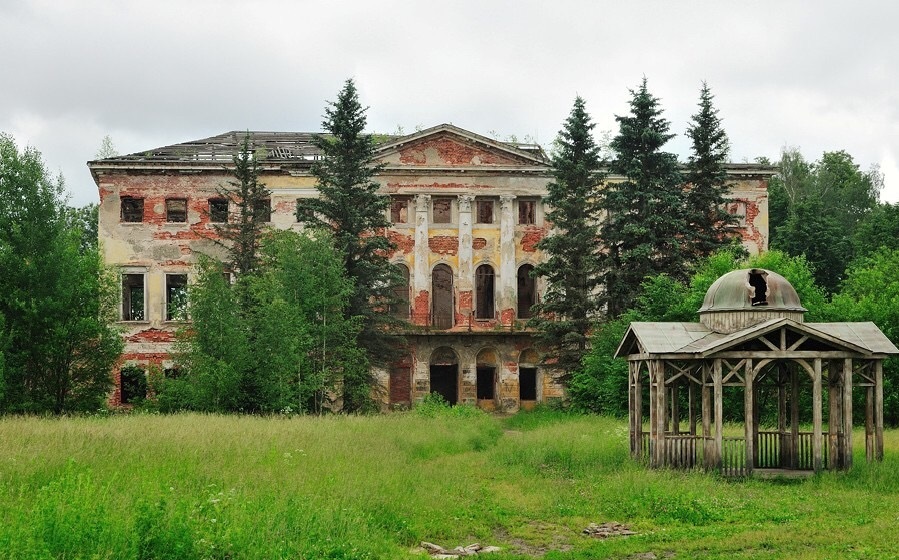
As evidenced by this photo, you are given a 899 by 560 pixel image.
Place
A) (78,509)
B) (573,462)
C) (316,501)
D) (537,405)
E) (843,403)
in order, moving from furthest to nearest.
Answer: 1. (537,405)
2. (573,462)
3. (843,403)
4. (316,501)
5. (78,509)

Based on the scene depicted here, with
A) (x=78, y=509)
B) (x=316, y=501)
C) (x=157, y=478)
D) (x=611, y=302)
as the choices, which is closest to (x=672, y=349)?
(x=316, y=501)

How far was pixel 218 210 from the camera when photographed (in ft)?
148

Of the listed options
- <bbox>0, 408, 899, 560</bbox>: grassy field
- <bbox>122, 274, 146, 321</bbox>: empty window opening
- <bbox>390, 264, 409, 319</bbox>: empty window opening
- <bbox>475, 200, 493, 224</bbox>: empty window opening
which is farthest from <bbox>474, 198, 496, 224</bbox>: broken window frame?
<bbox>0, 408, 899, 560</bbox>: grassy field

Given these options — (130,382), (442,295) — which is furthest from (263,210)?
(130,382)

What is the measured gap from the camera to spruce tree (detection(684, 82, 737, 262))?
128ft

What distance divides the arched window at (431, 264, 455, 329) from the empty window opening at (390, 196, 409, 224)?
2.59 m

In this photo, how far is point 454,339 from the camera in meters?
44.3

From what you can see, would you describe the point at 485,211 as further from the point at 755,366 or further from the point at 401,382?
the point at 755,366

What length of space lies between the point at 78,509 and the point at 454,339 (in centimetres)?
3460

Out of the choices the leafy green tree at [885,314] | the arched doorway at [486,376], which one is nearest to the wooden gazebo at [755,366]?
the leafy green tree at [885,314]

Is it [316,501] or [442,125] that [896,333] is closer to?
Result: [442,125]

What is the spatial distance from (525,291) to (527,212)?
3575 millimetres

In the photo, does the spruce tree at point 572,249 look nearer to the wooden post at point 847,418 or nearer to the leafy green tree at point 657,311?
the leafy green tree at point 657,311

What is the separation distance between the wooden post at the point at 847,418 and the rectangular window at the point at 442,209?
1093 inches
